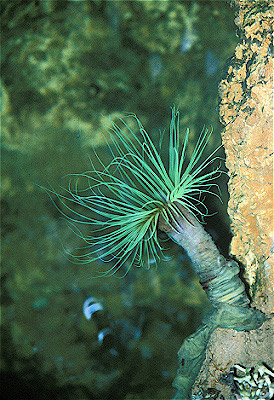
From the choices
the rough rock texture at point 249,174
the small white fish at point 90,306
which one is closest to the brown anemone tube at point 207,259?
the rough rock texture at point 249,174

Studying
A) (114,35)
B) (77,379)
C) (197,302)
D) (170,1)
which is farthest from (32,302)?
(170,1)

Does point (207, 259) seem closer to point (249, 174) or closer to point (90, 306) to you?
point (249, 174)

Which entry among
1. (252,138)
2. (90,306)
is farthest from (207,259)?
(90,306)

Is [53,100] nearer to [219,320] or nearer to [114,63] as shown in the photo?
[114,63]

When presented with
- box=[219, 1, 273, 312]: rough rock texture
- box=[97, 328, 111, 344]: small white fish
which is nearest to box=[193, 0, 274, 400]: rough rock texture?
box=[219, 1, 273, 312]: rough rock texture

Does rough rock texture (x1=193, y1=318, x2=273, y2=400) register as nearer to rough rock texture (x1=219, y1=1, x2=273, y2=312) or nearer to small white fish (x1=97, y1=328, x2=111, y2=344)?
rough rock texture (x1=219, y1=1, x2=273, y2=312)

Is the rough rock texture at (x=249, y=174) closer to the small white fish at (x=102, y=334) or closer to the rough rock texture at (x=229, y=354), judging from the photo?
the rough rock texture at (x=229, y=354)
